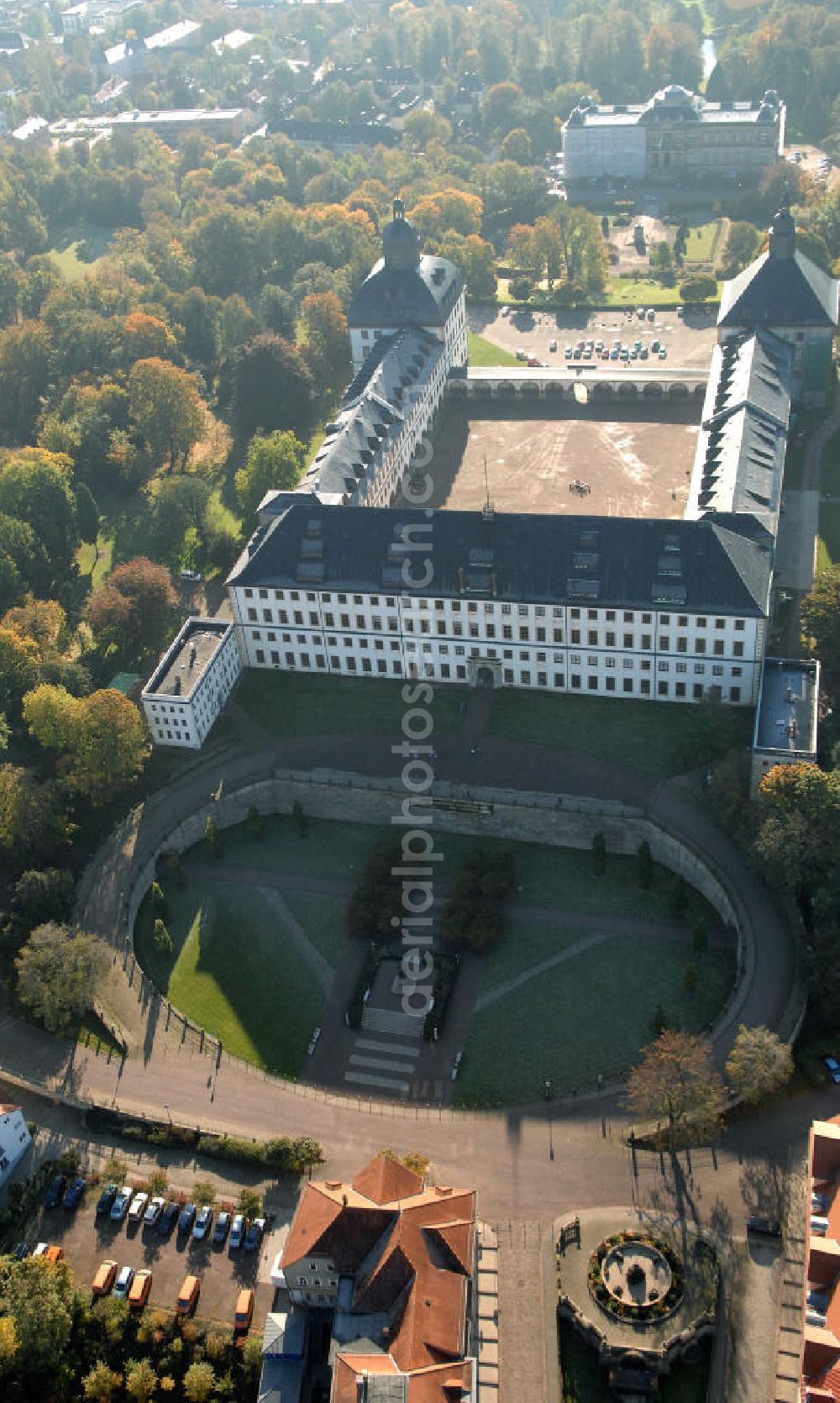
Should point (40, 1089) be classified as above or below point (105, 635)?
below

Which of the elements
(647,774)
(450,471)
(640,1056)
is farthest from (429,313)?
(640,1056)

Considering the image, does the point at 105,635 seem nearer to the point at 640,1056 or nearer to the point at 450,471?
the point at 450,471

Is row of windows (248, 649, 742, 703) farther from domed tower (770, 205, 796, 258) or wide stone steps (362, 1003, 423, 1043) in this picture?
domed tower (770, 205, 796, 258)

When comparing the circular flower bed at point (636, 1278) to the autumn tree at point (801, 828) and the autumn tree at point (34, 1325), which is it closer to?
the autumn tree at point (801, 828)

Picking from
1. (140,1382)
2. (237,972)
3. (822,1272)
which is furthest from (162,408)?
(822,1272)

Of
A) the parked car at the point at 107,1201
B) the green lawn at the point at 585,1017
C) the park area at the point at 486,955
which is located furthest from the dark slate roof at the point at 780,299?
the parked car at the point at 107,1201

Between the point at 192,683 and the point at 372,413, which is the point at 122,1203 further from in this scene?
the point at 372,413
